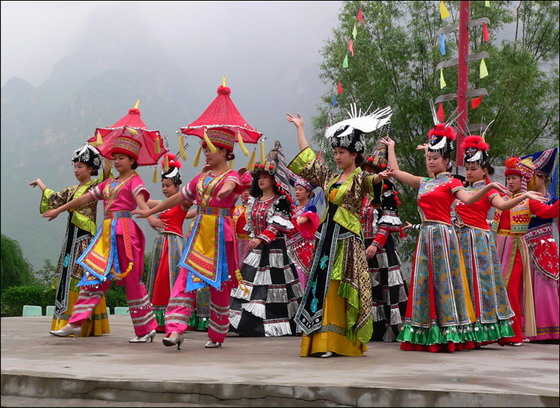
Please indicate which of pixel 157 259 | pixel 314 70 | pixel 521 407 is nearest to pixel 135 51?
pixel 314 70

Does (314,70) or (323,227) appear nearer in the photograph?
(323,227)

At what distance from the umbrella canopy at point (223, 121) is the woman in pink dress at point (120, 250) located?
0.78m

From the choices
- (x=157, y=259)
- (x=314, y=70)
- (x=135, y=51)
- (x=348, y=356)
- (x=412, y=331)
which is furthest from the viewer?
(x=135, y=51)

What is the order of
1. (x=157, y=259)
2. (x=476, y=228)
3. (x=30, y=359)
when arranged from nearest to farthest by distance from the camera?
(x=30, y=359) → (x=476, y=228) → (x=157, y=259)

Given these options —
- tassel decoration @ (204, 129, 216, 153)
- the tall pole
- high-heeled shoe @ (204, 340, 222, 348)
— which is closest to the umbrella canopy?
tassel decoration @ (204, 129, 216, 153)

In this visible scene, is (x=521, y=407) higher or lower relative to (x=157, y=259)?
lower

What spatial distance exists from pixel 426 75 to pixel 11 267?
11.7 meters

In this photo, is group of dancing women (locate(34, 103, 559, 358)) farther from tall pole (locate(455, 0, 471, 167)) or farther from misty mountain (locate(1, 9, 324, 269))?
misty mountain (locate(1, 9, 324, 269))

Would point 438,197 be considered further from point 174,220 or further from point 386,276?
point 174,220

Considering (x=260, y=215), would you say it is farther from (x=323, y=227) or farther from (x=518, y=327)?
(x=518, y=327)

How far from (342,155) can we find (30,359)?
296cm

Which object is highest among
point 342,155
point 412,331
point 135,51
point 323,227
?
point 135,51

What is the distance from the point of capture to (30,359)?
571cm

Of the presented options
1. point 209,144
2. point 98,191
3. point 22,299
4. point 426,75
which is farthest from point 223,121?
point 426,75
